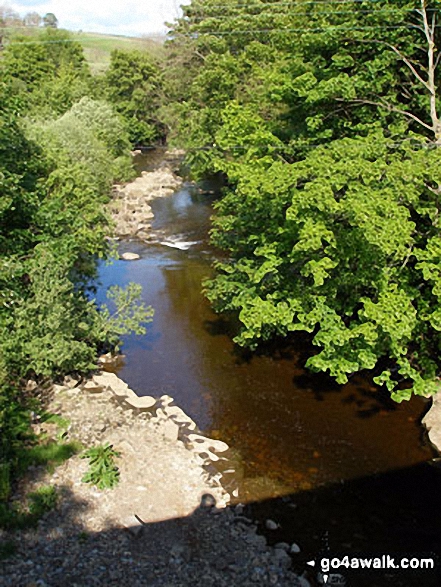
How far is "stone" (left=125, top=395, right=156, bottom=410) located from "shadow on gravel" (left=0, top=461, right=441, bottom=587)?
3.77m

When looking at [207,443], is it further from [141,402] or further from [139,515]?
[139,515]

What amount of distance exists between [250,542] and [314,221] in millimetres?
6931

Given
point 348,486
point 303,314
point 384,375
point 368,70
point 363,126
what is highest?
point 368,70

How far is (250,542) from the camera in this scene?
9.80 m

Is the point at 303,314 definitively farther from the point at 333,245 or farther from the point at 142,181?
the point at 142,181

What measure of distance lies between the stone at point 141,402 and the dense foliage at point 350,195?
3416 mm

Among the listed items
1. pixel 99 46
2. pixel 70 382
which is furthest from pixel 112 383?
pixel 99 46

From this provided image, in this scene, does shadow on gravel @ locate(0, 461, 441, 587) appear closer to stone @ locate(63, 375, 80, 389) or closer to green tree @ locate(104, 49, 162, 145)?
stone @ locate(63, 375, 80, 389)

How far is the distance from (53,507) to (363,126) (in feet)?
39.6

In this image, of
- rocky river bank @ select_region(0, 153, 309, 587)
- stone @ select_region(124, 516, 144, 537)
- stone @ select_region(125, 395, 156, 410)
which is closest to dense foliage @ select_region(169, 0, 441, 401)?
stone @ select_region(125, 395, 156, 410)

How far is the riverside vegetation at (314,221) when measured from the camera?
1077 cm

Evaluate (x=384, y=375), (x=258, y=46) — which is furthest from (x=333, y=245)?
(x=258, y=46)

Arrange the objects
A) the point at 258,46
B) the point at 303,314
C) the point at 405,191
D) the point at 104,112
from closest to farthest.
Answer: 1. the point at 405,191
2. the point at 303,314
3. the point at 258,46
4. the point at 104,112

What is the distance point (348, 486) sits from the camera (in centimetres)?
1139
